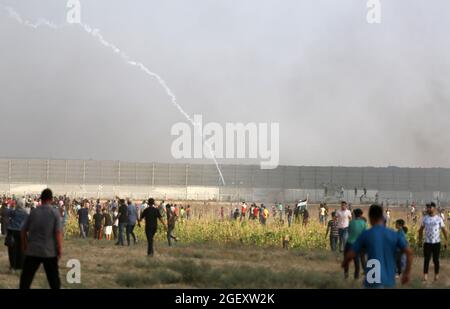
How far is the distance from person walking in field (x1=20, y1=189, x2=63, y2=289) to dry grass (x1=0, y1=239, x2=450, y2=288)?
9.81ft

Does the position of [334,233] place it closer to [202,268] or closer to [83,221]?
[202,268]

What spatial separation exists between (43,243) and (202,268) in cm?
620

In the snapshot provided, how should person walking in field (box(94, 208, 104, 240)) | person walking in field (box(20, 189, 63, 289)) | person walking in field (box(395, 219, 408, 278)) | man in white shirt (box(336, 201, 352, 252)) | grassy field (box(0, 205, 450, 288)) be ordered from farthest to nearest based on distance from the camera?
person walking in field (box(94, 208, 104, 240)) → man in white shirt (box(336, 201, 352, 252)) → grassy field (box(0, 205, 450, 288)) → person walking in field (box(395, 219, 408, 278)) → person walking in field (box(20, 189, 63, 289))

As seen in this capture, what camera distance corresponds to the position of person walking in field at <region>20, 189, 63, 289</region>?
12484 mm

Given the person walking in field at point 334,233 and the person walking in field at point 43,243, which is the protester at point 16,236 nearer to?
the person walking in field at point 43,243

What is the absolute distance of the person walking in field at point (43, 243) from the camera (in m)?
12.5

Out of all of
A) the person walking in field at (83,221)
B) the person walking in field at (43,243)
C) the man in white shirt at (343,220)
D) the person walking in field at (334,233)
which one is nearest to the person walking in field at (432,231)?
the man in white shirt at (343,220)

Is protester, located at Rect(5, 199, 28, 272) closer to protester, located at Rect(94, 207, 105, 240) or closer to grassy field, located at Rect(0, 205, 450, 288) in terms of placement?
grassy field, located at Rect(0, 205, 450, 288)

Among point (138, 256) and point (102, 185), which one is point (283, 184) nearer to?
point (102, 185)

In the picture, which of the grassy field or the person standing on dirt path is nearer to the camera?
the grassy field

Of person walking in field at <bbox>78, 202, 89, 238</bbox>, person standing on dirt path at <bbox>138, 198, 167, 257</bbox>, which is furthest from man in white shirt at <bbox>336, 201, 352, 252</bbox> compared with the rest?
person walking in field at <bbox>78, 202, 89, 238</bbox>
